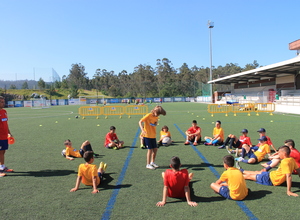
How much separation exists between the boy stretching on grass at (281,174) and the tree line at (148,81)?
6259 cm

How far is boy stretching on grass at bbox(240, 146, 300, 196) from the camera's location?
4254mm

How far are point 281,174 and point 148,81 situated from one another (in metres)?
89.3

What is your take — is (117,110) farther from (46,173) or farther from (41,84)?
(41,84)

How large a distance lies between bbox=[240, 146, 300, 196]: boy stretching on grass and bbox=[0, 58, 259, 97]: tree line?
2464 inches

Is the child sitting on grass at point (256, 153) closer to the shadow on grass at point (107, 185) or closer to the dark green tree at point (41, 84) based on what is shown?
the shadow on grass at point (107, 185)

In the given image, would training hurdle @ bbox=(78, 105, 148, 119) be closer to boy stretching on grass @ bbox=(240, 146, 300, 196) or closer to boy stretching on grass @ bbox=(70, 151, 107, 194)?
boy stretching on grass @ bbox=(70, 151, 107, 194)

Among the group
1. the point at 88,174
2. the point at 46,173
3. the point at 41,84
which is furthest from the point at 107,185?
the point at 41,84

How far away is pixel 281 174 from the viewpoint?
448 cm

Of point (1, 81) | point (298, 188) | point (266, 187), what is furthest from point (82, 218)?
point (1, 81)

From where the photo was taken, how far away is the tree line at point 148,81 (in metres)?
76.4

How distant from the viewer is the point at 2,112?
18.6ft

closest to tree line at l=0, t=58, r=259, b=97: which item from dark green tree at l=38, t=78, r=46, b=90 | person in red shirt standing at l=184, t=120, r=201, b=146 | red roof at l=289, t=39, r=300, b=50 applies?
dark green tree at l=38, t=78, r=46, b=90

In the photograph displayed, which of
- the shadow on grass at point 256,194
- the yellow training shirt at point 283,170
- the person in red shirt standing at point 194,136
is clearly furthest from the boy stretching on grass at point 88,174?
the person in red shirt standing at point 194,136

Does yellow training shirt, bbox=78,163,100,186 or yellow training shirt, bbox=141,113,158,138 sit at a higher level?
yellow training shirt, bbox=141,113,158,138
